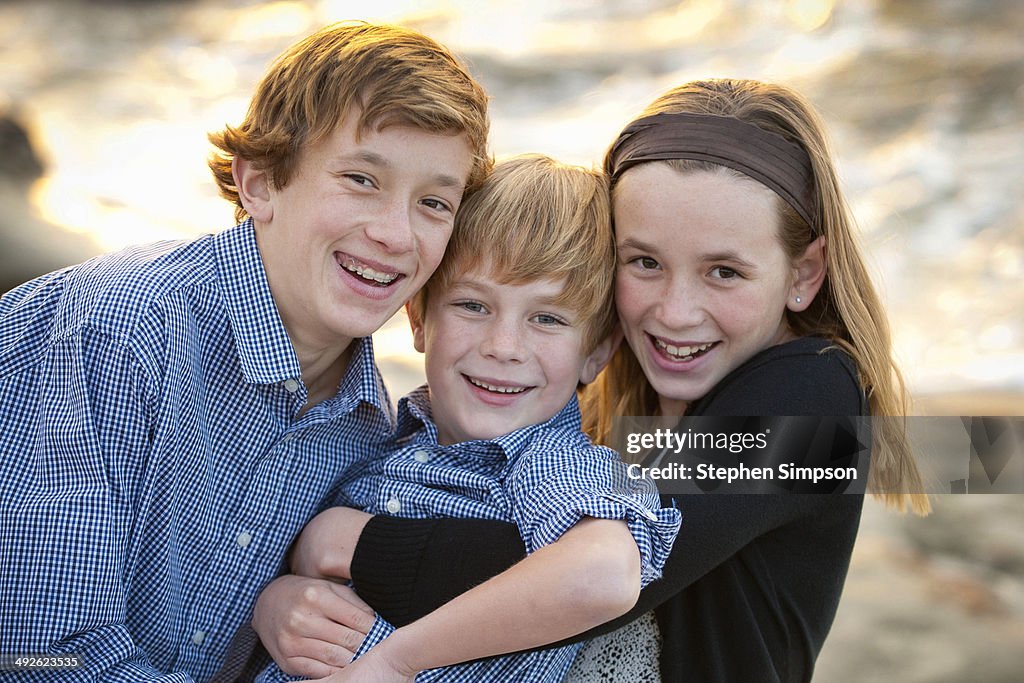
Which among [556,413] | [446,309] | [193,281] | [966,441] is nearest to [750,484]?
[556,413]

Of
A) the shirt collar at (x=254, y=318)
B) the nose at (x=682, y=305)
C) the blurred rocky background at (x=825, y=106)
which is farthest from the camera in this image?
the blurred rocky background at (x=825, y=106)

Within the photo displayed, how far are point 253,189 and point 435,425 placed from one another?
47 centimetres

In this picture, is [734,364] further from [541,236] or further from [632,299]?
[541,236]

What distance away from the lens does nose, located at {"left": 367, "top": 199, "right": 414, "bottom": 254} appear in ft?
4.77

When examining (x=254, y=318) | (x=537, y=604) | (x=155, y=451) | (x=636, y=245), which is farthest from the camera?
(x=636, y=245)

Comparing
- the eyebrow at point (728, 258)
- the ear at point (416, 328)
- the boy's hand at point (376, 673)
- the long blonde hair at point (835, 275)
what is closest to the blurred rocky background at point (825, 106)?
the ear at point (416, 328)

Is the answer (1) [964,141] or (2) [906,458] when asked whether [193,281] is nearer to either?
(2) [906,458]

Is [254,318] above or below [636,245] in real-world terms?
below

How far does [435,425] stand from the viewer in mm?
1619

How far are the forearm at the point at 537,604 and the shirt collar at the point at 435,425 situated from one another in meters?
0.24

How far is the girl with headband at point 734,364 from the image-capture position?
4.64 feet

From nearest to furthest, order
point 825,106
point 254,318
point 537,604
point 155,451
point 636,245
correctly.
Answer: point 537,604 → point 155,451 → point 254,318 → point 636,245 → point 825,106

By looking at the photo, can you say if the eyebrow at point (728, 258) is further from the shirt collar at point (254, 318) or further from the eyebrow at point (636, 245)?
the shirt collar at point (254, 318)

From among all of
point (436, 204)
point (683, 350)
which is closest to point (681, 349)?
point (683, 350)
